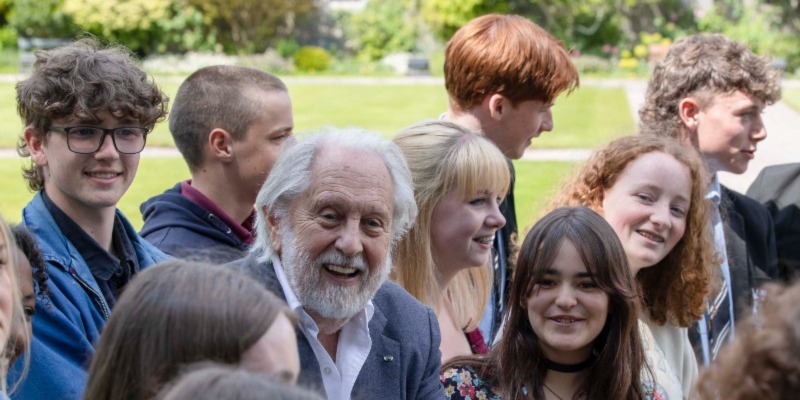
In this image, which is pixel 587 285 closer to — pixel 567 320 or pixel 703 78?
pixel 567 320

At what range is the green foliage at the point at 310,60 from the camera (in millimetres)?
28031

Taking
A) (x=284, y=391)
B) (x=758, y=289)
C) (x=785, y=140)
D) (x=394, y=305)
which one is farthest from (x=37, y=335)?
(x=785, y=140)

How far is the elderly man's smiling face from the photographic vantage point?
2934mm

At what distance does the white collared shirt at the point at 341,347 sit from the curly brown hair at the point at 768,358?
135cm

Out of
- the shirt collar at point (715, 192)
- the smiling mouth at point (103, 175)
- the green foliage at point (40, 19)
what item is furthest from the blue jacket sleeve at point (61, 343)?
the green foliage at point (40, 19)

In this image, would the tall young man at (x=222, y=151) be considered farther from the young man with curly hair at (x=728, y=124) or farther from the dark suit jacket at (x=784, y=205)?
the dark suit jacket at (x=784, y=205)

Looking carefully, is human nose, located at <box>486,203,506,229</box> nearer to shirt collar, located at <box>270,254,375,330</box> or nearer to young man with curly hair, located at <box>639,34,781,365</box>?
shirt collar, located at <box>270,254,375,330</box>

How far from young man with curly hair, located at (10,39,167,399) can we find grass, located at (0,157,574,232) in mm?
6466

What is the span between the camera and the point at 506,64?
183 inches

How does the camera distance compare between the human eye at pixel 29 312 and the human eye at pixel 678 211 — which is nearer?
the human eye at pixel 29 312

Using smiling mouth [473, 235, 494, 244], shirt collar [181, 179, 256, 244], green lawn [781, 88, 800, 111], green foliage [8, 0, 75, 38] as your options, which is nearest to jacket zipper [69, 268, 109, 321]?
shirt collar [181, 179, 256, 244]

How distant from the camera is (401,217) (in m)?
3.21

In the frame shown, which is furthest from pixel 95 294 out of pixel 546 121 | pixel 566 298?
pixel 546 121

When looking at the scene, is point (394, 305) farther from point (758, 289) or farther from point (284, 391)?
point (758, 289)
